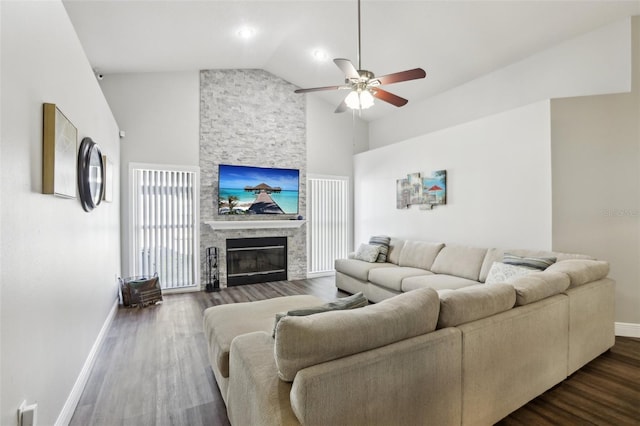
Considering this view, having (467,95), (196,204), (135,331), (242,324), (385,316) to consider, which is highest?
(467,95)

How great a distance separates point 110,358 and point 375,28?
17.1ft

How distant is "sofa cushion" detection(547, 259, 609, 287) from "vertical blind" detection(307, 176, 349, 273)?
184 inches

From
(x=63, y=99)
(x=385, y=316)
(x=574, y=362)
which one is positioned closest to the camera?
(x=385, y=316)

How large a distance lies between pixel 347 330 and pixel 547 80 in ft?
15.4

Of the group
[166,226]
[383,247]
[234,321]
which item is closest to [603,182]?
[383,247]

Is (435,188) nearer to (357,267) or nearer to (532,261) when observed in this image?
(357,267)

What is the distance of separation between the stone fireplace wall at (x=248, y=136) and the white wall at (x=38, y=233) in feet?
9.93

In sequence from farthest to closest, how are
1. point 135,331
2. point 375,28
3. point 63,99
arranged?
point 375,28, point 135,331, point 63,99

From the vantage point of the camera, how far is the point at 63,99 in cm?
213

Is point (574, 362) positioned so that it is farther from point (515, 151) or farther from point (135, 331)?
point (135, 331)

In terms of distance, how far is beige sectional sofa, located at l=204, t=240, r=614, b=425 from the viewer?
1314 millimetres

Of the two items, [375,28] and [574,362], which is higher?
[375,28]

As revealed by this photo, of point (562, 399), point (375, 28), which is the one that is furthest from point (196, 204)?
point (562, 399)

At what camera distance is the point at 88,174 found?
2.63 m
